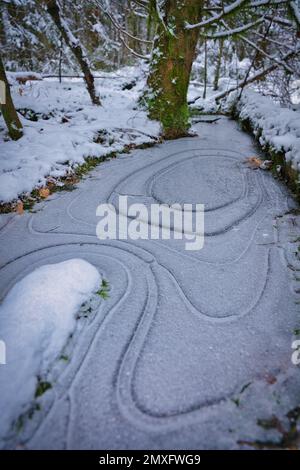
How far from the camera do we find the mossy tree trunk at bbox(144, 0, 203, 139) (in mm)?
4602

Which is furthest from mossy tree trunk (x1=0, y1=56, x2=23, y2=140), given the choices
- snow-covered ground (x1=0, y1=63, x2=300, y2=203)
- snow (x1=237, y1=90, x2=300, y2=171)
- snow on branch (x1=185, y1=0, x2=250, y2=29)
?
snow (x1=237, y1=90, x2=300, y2=171)

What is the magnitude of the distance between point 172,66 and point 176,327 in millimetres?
4817

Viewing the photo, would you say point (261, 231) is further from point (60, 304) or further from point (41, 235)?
point (41, 235)

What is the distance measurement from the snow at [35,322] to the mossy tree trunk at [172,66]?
4.12 m

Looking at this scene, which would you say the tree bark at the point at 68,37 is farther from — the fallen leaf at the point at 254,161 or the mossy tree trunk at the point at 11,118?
the fallen leaf at the point at 254,161

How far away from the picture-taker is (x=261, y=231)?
263 centimetres

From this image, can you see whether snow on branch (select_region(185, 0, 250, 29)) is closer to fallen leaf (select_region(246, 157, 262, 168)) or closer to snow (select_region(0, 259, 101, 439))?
fallen leaf (select_region(246, 157, 262, 168))

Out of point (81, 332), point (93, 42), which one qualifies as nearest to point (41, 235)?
point (81, 332)

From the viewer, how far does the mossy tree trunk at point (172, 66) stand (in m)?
4.60

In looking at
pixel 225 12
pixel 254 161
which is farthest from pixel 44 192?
pixel 225 12

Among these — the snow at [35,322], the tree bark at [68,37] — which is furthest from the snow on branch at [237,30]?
the snow at [35,322]

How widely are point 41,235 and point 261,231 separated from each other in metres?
2.14

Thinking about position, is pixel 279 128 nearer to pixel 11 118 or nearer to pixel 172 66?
pixel 172 66
